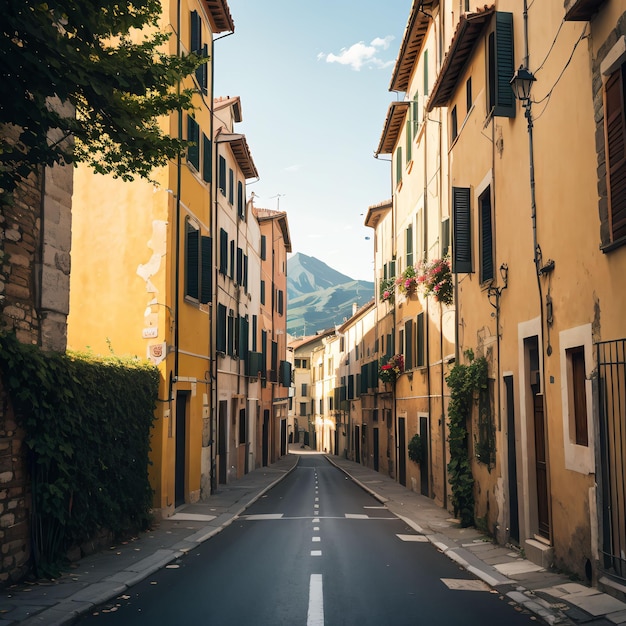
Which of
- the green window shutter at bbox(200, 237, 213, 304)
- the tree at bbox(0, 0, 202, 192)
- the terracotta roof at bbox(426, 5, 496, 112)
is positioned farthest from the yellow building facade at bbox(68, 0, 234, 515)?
the tree at bbox(0, 0, 202, 192)

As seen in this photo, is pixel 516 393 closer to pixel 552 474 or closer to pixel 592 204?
pixel 552 474

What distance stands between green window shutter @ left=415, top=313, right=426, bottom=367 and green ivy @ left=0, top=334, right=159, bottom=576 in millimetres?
10948

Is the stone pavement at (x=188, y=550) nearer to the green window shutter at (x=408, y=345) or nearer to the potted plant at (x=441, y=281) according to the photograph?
the potted plant at (x=441, y=281)

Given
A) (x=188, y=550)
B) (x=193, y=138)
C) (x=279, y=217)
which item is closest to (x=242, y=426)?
(x=193, y=138)

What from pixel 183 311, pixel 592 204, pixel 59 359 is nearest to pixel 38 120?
pixel 59 359

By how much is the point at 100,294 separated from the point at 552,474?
11.0m

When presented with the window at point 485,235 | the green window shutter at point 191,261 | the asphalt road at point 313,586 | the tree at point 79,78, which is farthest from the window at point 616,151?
the green window shutter at point 191,261

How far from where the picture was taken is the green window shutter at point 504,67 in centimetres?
1209

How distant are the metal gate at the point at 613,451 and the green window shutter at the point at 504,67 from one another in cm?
524

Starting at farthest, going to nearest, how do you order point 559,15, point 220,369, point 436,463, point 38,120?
point 220,369 → point 436,463 → point 559,15 → point 38,120

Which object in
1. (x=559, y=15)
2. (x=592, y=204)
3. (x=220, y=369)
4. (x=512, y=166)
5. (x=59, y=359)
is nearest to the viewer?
(x=592, y=204)

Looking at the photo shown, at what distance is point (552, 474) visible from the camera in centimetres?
1027

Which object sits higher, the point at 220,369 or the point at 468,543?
the point at 220,369

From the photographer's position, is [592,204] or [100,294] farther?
[100,294]
